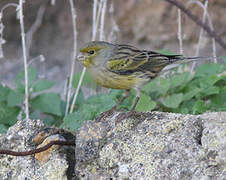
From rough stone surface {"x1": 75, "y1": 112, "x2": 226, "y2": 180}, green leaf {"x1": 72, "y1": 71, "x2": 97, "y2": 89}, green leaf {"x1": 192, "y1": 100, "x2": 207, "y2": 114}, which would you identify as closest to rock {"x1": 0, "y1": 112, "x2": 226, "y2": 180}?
rough stone surface {"x1": 75, "y1": 112, "x2": 226, "y2": 180}

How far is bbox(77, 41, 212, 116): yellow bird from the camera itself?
13.0 ft

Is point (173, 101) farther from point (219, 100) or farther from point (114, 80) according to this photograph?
point (114, 80)

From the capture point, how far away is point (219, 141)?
2.52 m

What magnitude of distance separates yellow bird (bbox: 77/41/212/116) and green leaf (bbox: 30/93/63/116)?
0.91m

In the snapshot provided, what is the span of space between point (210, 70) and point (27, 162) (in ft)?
9.15

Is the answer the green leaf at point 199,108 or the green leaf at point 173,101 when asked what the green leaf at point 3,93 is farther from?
the green leaf at point 199,108

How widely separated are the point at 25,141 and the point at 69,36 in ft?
17.3

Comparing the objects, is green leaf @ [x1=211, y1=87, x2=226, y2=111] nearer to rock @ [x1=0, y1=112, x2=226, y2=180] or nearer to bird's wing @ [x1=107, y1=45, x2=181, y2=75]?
bird's wing @ [x1=107, y1=45, x2=181, y2=75]

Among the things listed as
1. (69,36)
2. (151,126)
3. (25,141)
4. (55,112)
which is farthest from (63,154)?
(69,36)

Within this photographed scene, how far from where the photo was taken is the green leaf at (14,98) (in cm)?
478

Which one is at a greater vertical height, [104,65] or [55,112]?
[104,65]

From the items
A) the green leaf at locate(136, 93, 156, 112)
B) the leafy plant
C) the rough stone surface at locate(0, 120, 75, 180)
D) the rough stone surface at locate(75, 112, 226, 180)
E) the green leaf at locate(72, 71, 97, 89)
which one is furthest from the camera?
the green leaf at locate(72, 71, 97, 89)

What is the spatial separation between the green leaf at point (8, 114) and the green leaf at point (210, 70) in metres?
2.15

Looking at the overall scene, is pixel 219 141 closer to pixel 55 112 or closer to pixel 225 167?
pixel 225 167
